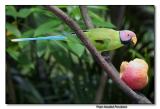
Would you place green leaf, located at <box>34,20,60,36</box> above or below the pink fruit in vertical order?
above

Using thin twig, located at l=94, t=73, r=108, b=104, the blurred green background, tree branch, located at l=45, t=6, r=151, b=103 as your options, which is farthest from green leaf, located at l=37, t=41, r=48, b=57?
tree branch, located at l=45, t=6, r=151, b=103

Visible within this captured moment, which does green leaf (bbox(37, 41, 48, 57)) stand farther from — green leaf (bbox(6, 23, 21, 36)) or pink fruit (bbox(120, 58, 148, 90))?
pink fruit (bbox(120, 58, 148, 90))

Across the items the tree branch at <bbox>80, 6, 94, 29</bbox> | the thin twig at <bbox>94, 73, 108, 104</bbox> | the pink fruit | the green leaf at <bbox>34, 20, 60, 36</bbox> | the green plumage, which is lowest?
the thin twig at <bbox>94, 73, 108, 104</bbox>

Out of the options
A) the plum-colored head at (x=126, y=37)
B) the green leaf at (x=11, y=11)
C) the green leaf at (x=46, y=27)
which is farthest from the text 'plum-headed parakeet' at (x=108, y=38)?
the green leaf at (x=11, y=11)

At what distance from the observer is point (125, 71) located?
3.22 ft

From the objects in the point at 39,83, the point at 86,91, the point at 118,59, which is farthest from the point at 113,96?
the point at 39,83

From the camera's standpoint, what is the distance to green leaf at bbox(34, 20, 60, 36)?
1158mm

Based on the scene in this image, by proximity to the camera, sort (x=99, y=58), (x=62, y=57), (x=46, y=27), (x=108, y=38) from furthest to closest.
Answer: (x=62, y=57) → (x=46, y=27) → (x=108, y=38) → (x=99, y=58)

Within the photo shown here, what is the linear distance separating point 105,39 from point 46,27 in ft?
0.79

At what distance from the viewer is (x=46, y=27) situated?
118cm

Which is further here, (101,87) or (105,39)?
(101,87)

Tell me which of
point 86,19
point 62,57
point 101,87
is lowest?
point 101,87

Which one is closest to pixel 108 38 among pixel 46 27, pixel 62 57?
pixel 46 27

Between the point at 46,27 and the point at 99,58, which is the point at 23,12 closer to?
the point at 46,27
